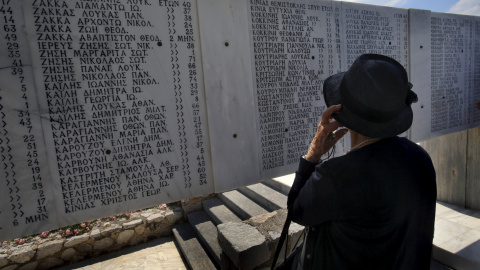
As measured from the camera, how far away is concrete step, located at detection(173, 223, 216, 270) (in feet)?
17.7

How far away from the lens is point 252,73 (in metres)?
3.01

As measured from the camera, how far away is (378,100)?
5.36ft

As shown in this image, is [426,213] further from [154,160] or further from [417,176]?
[154,160]

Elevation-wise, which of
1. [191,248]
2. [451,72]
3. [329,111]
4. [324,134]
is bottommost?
[191,248]

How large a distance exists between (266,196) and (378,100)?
518 centimetres

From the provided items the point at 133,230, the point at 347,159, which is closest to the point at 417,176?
the point at 347,159

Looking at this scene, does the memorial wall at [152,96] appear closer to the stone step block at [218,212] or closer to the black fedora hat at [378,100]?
the black fedora hat at [378,100]

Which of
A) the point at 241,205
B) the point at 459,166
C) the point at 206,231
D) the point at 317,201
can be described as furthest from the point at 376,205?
the point at 459,166

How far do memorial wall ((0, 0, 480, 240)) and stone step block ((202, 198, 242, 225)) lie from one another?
349 centimetres

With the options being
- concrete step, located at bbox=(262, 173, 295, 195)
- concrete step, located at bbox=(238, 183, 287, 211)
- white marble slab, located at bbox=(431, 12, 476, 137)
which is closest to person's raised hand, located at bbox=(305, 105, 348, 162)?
white marble slab, located at bbox=(431, 12, 476, 137)

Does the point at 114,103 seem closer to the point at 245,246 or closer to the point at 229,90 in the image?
the point at 229,90

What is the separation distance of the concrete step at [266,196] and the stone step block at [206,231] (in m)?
1.25

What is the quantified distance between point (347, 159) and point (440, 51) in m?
4.32

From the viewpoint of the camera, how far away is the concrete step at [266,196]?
609 centimetres
